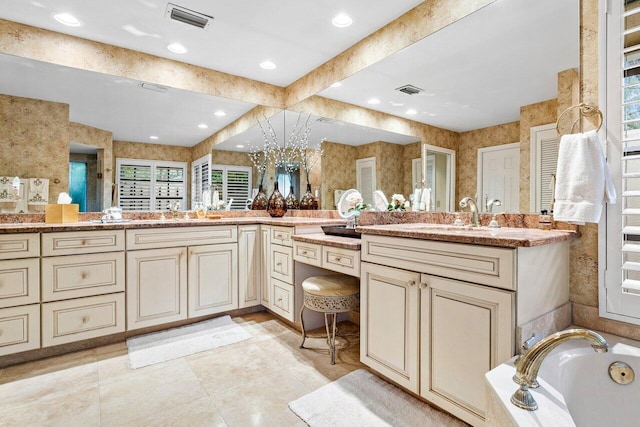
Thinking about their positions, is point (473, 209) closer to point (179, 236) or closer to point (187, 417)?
point (187, 417)

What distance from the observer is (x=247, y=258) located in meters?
3.04

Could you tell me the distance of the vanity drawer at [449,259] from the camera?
1.27 metres

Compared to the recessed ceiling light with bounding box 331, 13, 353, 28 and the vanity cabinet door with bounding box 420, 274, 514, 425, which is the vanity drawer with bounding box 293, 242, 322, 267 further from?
the recessed ceiling light with bounding box 331, 13, 353, 28

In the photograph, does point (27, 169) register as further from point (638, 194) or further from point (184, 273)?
point (638, 194)

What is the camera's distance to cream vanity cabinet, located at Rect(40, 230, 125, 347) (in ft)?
7.11

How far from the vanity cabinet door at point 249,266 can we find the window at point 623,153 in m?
2.51

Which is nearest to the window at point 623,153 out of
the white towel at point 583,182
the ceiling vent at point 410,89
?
the white towel at point 583,182

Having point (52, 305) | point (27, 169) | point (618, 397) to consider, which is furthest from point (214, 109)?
point (618, 397)

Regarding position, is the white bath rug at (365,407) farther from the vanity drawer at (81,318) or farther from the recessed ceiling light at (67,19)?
the recessed ceiling light at (67,19)

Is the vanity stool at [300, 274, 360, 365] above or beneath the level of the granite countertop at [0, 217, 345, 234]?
beneath

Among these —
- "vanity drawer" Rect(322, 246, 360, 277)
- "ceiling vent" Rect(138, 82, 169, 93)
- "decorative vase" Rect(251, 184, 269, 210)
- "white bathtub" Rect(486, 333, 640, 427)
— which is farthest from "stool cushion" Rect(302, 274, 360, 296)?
"ceiling vent" Rect(138, 82, 169, 93)

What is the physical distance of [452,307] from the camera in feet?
4.75

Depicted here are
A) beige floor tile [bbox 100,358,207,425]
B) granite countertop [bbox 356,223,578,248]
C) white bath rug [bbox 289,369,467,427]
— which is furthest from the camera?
beige floor tile [bbox 100,358,207,425]

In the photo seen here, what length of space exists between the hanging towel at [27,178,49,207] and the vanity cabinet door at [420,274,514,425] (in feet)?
9.23
